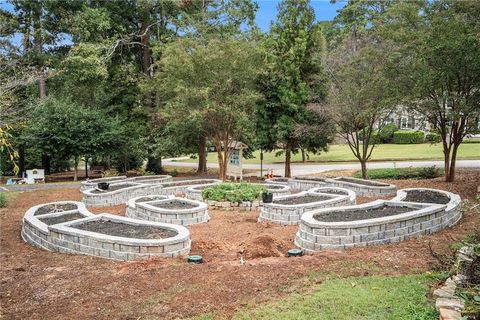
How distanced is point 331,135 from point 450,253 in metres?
11.1

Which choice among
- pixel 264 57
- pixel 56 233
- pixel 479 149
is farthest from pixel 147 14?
pixel 479 149

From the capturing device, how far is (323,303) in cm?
417

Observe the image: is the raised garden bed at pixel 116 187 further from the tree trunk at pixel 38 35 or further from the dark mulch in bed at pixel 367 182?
the tree trunk at pixel 38 35

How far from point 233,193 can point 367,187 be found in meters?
4.11

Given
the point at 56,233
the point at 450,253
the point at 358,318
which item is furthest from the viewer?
the point at 56,233

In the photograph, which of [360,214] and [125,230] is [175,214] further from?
[360,214]

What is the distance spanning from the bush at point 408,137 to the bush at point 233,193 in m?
25.9

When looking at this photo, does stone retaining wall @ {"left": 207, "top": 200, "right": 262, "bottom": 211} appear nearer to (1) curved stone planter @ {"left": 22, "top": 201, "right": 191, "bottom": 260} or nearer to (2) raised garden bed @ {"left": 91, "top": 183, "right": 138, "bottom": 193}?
A: (1) curved stone planter @ {"left": 22, "top": 201, "right": 191, "bottom": 260}

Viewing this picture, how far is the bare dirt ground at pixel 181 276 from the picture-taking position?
14.2ft

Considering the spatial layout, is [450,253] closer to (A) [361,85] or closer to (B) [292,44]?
(A) [361,85]

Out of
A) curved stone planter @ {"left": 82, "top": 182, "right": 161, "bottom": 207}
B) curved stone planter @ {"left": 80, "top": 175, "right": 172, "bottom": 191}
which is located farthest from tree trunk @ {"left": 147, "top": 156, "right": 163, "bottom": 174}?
curved stone planter @ {"left": 82, "top": 182, "right": 161, "bottom": 207}

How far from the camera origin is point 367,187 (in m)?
11.8

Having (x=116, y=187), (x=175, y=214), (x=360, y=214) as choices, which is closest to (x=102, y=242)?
(x=175, y=214)

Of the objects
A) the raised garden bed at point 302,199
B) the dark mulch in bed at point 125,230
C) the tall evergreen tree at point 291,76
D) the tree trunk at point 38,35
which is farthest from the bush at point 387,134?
the dark mulch in bed at point 125,230
